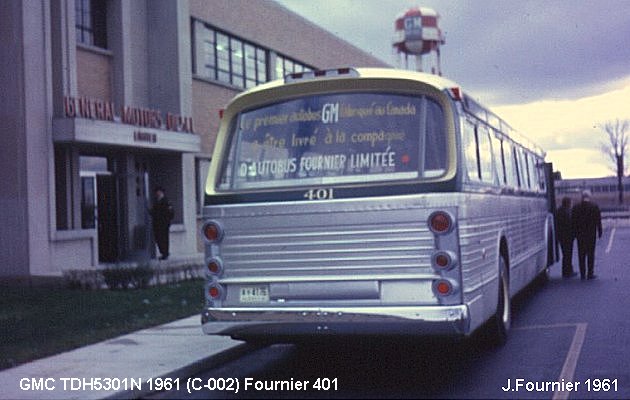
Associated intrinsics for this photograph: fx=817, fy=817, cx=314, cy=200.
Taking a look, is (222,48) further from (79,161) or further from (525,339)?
(525,339)

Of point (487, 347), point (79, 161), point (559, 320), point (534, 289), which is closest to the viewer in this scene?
point (487, 347)

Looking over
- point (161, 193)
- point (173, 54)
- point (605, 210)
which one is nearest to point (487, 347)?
point (161, 193)

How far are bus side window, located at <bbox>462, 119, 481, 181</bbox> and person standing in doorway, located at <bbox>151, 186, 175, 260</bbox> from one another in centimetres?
1373

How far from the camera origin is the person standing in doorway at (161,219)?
68.9 feet

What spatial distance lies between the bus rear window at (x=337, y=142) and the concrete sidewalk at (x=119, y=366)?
1946 millimetres

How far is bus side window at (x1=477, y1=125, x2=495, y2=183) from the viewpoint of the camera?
868 centimetres

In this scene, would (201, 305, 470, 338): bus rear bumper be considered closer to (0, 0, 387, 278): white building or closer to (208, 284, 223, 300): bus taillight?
(208, 284, 223, 300): bus taillight

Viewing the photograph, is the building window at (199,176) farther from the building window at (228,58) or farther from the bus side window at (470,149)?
the bus side window at (470,149)

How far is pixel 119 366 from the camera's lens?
27.2ft

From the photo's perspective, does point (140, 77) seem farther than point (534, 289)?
Yes

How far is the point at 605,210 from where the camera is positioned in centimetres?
6525

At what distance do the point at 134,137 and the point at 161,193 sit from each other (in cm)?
157

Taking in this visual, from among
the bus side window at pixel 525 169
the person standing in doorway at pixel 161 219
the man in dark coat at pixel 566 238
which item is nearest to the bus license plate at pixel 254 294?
the bus side window at pixel 525 169

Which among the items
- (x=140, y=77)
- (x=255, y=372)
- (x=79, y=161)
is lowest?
(x=255, y=372)
